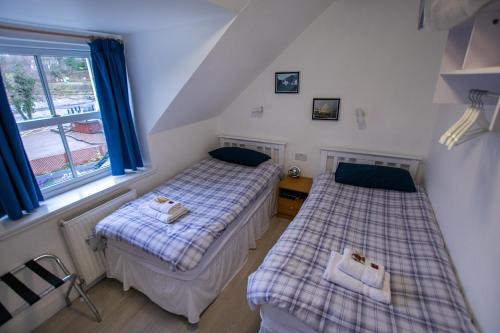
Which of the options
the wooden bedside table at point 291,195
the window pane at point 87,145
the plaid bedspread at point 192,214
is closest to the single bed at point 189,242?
the plaid bedspread at point 192,214

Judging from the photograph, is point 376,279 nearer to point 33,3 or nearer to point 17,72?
point 33,3

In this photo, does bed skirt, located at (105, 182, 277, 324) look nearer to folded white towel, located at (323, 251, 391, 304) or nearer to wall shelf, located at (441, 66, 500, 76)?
folded white towel, located at (323, 251, 391, 304)

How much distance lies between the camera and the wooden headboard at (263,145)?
3.04m

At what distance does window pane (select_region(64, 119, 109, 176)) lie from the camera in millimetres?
2133

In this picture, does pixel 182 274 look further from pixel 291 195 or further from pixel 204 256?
pixel 291 195

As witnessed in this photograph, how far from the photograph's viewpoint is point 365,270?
51.1 inches

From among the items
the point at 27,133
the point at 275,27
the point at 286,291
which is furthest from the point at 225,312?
the point at 275,27

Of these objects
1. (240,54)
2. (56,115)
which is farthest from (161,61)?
(56,115)

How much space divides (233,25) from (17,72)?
1.63m

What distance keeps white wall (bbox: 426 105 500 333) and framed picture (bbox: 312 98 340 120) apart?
1030 mm

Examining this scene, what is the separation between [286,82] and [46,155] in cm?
246

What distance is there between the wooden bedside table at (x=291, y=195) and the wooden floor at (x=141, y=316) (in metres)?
1.11

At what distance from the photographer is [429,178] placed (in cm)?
220

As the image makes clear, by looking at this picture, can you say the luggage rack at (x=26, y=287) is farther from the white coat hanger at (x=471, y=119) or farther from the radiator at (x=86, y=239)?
the white coat hanger at (x=471, y=119)
